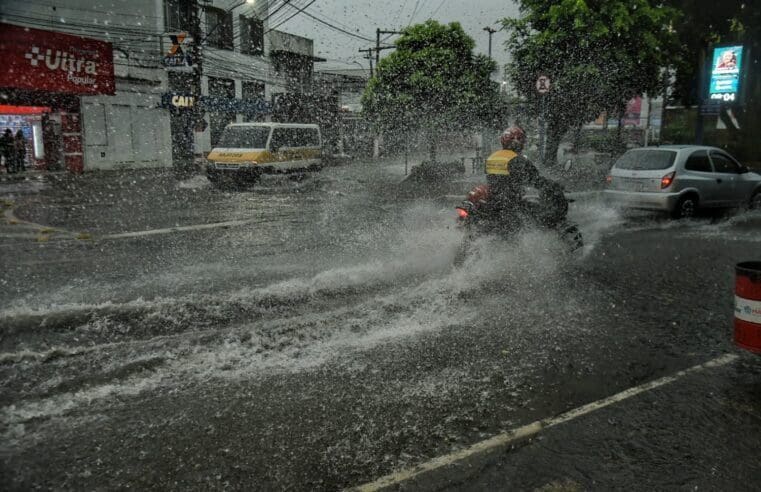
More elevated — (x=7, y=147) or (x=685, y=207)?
(x=7, y=147)

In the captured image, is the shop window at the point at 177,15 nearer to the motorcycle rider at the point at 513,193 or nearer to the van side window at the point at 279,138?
the van side window at the point at 279,138

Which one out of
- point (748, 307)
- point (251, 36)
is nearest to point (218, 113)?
point (251, 36)

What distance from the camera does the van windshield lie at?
1911 centimetres

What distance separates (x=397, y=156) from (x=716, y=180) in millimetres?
35388

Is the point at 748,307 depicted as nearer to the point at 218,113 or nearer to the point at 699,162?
the point at 699,162

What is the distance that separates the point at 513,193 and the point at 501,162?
0.41 meters

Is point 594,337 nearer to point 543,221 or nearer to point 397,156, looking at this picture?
point 543,221

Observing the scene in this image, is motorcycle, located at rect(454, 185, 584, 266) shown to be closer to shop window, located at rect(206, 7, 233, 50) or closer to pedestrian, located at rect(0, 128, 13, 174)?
pedestrian, located at rect(0, 128, 13, 174)

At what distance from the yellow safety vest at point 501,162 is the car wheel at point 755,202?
30.1 feet

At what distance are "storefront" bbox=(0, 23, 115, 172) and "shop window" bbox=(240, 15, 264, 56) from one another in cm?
1379

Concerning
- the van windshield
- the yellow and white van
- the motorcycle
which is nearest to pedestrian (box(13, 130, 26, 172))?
the yellow and white van

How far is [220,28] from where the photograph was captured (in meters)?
33.8

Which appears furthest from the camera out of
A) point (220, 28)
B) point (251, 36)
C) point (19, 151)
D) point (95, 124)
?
point (251, 36)

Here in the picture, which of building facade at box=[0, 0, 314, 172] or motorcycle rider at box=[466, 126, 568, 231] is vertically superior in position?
building facade at box=[0, 0, 314, 172]
